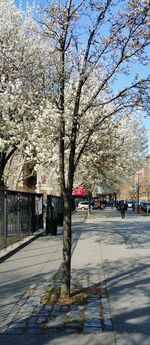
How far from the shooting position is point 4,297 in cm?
758

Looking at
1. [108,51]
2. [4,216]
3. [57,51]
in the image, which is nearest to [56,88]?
[57,51]

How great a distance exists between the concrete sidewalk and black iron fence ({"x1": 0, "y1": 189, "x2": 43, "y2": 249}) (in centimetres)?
218

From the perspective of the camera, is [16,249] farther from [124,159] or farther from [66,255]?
[124,159]

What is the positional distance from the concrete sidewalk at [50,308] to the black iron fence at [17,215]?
218 cm

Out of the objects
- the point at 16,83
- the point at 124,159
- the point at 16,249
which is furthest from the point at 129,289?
the point at 124,159

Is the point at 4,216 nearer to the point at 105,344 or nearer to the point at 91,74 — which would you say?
the point at 91,74

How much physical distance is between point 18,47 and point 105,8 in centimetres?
903

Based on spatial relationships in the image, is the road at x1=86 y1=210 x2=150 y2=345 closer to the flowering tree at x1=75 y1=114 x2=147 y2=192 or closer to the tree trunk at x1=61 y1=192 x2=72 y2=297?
the tree trunk at x1=61 y1=192 x2=72 y2=297

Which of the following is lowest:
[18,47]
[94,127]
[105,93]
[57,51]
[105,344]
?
[105,344]

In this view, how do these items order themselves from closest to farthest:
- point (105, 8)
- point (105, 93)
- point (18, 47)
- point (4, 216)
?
point (105, 8), point (105, 93), point (4, 216), point (18, 47)

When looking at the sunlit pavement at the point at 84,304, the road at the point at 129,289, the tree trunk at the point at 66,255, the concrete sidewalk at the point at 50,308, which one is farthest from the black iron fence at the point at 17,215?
the tree trunk at the point at 66,255

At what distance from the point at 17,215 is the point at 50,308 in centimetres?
958

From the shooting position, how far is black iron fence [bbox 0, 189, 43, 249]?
13.5 m

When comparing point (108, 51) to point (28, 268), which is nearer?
point (108, 51)
